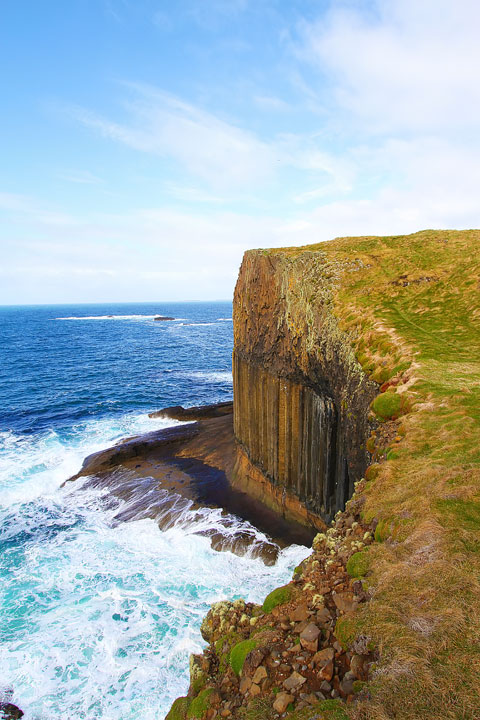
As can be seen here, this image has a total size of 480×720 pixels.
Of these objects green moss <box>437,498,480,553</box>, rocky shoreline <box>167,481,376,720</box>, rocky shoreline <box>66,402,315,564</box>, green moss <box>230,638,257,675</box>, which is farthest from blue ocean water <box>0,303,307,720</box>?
green moss <box>437,498,480,553</box>

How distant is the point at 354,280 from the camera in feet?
76.6

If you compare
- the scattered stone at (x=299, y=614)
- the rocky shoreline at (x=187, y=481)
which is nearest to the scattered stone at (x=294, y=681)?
the scattered stone at (x=299, y=614)

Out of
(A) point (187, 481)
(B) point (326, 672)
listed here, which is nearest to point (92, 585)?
(A) point (187, 481)

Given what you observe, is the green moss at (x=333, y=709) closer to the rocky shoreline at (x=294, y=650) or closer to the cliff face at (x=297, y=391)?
the rocky shoreline at (x=294, y=650)

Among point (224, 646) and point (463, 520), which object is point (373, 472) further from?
point (224, 646)

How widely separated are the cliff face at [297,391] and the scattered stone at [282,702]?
10336mm

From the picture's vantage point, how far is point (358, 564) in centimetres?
752

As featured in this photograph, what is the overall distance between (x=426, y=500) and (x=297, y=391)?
13.9 m

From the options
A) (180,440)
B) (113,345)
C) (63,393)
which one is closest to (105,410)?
(63,393)

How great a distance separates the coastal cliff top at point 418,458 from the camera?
4.84 m

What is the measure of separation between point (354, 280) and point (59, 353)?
80850 mm

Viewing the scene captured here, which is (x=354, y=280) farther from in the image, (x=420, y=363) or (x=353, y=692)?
(x=353, y=692)

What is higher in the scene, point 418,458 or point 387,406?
point 387,406

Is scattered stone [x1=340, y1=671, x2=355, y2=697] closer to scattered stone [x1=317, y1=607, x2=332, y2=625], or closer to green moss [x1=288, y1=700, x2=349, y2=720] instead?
green moss [x1=288, y1=700, x2=349, y2=720]
